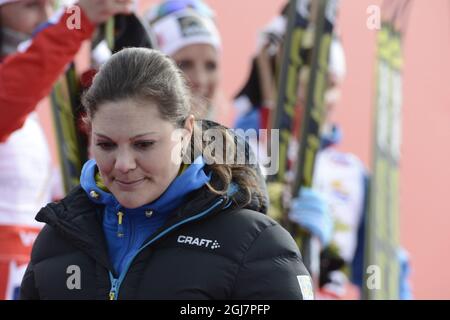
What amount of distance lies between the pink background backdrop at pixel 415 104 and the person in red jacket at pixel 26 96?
3.26m

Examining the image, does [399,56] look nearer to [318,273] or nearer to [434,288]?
[318,273]

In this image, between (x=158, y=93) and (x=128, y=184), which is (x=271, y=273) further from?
(x=158, y=93)

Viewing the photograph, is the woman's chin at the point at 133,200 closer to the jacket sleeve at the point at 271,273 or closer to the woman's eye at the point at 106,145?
the woman's eye at the point at 106,145

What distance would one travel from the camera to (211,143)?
8.33 ft

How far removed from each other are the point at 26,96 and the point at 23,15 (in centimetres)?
83

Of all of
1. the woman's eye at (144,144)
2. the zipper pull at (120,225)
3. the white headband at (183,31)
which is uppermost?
the white headband at (183,31)

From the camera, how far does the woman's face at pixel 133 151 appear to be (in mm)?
2352

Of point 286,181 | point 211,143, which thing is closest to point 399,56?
point 286,181

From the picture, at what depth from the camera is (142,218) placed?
2.40 m

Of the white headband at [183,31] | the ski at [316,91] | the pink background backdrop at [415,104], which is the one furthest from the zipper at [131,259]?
the pink background backdrop at [415,104]

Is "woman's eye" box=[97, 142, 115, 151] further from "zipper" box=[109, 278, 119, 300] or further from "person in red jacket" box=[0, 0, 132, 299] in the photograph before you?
"person in red jacket" box=[0, 0, 132, 299]

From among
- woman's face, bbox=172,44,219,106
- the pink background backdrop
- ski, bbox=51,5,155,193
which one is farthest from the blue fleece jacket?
the pink background backdrop

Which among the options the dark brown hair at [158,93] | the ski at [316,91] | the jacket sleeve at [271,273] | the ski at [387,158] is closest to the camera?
the jacket sleeve at [271,273]

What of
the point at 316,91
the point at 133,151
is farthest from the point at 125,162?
the point at 316,91
